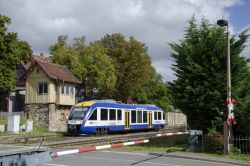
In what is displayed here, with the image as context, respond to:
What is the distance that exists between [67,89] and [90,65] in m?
5.41

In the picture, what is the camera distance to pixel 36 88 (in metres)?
49.7

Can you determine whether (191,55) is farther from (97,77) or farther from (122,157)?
(97,77)

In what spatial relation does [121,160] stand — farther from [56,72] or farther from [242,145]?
[56,72]

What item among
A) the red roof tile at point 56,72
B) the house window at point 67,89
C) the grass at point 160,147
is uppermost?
the red roof tile at point 56,72

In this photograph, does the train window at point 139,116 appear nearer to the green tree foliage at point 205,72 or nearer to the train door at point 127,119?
the train door at point 127,119

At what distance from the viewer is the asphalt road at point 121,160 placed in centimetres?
1555

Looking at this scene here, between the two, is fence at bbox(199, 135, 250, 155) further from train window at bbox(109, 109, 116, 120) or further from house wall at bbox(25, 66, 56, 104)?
house wall at bbox(25, 66, 56, 104)

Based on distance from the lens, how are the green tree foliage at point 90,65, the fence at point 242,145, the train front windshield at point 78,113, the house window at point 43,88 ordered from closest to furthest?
the fence at point 242,145 < the train front windshield at point 78,113 < the house window at point 43,88 < the green tree foliage at point 90,65

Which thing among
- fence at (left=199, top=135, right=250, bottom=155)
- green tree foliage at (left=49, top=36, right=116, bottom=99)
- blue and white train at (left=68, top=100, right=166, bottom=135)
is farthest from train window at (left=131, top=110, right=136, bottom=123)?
fence at (left=199, top=135, right=250, bottom=155)

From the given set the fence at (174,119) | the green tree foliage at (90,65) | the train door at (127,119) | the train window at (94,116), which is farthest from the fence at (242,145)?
the fence at (174,119)

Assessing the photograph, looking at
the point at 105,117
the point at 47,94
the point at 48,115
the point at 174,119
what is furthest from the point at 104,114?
the point at 174,119

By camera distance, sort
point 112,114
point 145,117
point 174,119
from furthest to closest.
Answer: point 174,119, point 145,117, point 112,114

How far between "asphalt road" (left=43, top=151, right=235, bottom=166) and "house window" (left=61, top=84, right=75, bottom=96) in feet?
107

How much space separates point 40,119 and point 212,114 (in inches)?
1132
